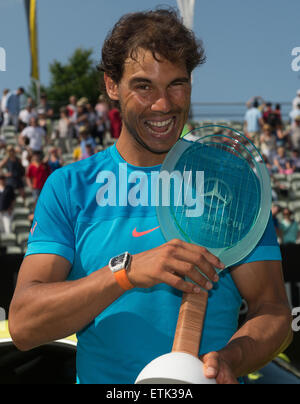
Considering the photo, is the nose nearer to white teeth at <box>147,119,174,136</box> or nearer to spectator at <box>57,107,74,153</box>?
white teeth at <box>147,119,174,136</box>

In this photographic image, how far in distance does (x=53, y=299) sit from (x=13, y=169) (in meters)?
8.93

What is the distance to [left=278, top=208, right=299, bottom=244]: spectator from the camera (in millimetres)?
9375

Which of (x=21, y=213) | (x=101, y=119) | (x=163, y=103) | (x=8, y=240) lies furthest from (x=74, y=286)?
(x=101, y=119)

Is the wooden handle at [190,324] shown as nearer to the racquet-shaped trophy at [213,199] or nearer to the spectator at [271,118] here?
the racquet-shaped trophy at [213,199]

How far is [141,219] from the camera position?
1.72 m

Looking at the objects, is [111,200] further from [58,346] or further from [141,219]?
[58,346]

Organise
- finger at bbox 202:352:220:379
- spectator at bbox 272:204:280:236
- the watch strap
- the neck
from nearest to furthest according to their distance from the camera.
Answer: finger at bbox 202:352:220:379 < the watch strap < the neck < spectator at bbox 272:204:280:236

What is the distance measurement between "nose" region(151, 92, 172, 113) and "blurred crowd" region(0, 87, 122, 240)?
7.18m

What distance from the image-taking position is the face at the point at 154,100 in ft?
5.31

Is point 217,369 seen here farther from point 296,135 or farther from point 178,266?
point 296,135

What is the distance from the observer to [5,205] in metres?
9.49

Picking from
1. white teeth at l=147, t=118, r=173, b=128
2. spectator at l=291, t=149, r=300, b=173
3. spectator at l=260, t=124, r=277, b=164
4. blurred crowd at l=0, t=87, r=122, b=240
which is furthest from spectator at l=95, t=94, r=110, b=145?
white teeth at l=147, t=118, r=173, b=128

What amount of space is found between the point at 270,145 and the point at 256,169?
36.4 ft
